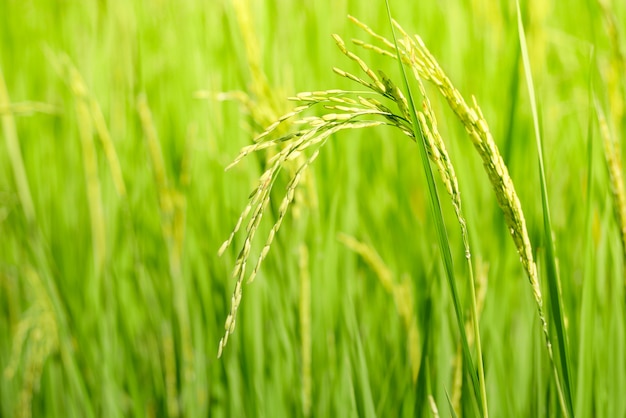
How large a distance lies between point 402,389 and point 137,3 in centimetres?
186

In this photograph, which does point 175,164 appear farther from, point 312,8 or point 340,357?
point 340,357

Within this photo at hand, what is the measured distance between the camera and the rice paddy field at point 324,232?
100 cm

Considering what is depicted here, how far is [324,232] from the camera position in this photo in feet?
4.27

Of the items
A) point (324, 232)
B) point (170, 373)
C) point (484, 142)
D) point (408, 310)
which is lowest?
point (170, 373)

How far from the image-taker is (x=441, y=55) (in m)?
1.92

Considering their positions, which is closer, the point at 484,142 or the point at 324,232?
the point at 484,142

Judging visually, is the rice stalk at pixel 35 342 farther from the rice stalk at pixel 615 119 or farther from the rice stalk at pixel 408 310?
the rice stalk at pixel 615 119

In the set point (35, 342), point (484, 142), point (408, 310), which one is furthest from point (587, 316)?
point (35, 342)

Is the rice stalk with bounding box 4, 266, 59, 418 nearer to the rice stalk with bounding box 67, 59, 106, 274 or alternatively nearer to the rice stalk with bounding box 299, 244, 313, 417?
the rice stalk with bounding box 67, 59, 106, 274

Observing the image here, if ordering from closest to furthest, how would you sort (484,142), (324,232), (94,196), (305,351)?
(484,142) → (305,351) → (324,232) → (94,196)

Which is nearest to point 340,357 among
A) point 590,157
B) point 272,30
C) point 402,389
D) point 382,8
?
point 402,389

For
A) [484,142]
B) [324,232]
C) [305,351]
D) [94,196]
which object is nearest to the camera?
[484,142]

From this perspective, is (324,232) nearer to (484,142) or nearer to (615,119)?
(615,119)

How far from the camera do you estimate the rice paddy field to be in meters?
1.00
